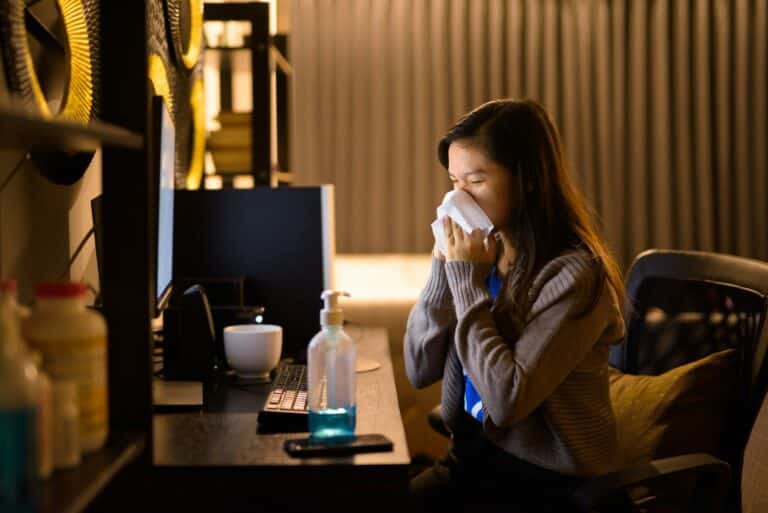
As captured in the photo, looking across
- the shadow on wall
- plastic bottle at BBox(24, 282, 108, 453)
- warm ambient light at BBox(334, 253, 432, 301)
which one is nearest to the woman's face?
the shadow on wall

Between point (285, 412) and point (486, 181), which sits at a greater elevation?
point (486, 181)

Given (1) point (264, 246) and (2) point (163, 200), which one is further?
(1) point (264, 246)

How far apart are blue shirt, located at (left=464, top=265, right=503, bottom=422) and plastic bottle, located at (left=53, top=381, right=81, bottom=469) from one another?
2.83ft

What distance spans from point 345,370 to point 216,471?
216 mm

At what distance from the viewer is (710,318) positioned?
1967 millimetres

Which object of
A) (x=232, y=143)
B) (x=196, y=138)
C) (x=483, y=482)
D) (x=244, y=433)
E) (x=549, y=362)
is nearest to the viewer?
(x=244, y=433)

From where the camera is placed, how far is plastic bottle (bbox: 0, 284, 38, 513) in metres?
0.72

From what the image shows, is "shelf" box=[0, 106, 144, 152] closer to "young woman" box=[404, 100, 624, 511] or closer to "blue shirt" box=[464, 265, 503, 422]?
"young woman" box=[404, 100, 624, 511]

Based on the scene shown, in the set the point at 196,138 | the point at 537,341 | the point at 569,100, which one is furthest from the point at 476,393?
the point at 569,100

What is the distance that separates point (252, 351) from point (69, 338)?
31.1 inches

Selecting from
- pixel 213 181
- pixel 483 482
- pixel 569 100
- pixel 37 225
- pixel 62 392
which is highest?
pixel 569 100

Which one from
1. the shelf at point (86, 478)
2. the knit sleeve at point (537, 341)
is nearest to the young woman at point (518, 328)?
the knit sleeve at point (537, 341)

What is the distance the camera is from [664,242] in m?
3.71

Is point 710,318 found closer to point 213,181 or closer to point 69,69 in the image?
point 69,69
